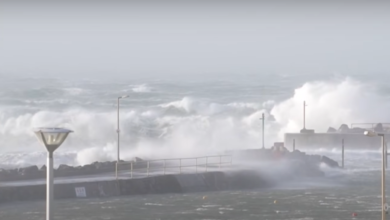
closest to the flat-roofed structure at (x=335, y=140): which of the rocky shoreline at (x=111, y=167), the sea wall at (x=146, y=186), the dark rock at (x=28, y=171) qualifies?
the rocky shoreline at (x=111, y=167)

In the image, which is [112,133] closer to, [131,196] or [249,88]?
[131,196]

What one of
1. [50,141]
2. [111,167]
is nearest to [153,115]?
[111,167]

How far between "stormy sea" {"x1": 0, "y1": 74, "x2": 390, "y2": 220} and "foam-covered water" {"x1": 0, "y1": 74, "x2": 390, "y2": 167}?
0.11 meters

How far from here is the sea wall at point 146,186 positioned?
36.2 meters

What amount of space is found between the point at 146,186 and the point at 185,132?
3269 cm

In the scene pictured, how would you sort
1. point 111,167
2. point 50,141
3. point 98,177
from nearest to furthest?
1. point 50,141
2. point 98,177
3. point 111,167

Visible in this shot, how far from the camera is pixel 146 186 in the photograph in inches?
1563

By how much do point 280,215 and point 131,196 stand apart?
7.93 meters

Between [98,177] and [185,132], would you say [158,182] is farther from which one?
[185,132]

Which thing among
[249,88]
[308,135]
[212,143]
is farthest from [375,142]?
[249,88]

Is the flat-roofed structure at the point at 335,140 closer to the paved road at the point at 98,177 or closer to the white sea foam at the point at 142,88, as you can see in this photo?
the paved road at the point at 98,177

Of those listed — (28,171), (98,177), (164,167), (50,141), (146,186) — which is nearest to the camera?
(50,141)

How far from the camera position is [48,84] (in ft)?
366

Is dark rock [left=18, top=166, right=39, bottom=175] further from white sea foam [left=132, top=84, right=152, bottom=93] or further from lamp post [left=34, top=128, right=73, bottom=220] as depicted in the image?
white sea foam [left=132, top=84, right=152, bottom=93]
